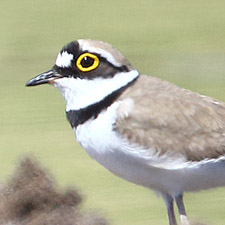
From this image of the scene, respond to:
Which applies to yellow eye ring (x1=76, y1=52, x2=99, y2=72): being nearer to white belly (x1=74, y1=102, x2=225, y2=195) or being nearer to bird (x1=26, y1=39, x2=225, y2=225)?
bird (x1=26, y1=39, x2=225, y2=225)

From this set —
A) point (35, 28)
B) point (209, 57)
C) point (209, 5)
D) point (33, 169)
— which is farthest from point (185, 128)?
point (209, 5)

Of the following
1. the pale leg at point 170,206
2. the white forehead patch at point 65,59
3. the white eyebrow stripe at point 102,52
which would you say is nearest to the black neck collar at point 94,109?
the white eyebrow stripe at point 102,52

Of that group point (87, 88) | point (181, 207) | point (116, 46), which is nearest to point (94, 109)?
point (87, 88)

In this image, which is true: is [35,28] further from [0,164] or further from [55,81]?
[55,81]

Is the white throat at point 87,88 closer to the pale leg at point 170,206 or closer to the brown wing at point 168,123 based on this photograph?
the brown wing at point 168,123

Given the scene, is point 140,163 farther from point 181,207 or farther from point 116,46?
point 116,46

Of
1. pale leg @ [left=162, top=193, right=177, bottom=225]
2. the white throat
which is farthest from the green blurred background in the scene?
the white throat
